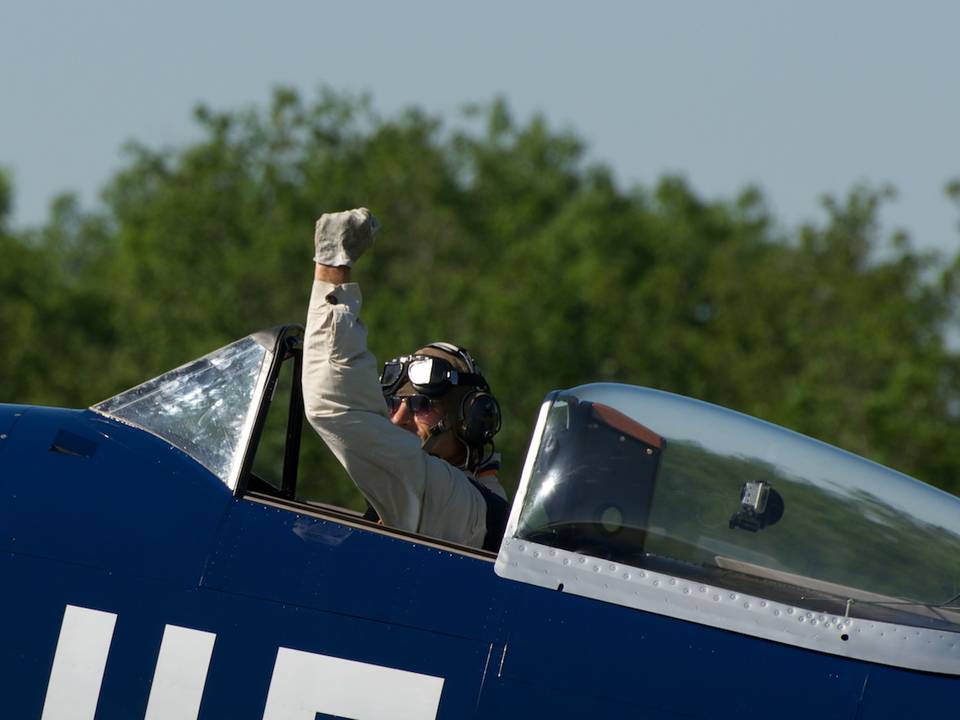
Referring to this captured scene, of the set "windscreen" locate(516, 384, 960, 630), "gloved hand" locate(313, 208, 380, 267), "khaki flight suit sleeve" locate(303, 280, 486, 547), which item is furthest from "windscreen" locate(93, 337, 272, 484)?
"windscreen" locate(516, 384, 960, 630)

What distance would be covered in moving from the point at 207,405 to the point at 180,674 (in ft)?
2.93

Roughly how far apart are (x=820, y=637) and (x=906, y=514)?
58 cm

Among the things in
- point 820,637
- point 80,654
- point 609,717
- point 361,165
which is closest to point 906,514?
point 820,637

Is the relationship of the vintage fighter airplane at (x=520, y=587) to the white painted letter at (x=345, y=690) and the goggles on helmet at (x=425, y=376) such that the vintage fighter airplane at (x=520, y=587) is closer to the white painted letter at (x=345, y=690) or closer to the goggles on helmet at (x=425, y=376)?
the white painted letter at (x=345, y=690)

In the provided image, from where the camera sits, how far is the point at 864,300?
37438mm

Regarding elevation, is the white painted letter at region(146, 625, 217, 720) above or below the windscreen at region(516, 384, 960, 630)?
below

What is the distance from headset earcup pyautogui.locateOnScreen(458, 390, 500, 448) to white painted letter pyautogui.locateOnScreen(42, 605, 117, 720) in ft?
5.10

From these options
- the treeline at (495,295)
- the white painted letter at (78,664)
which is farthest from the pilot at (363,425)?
the treeline at (495,295)

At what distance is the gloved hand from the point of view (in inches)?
174

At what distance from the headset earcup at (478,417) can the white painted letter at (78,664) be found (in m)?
1.55

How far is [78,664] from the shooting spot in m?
4.07

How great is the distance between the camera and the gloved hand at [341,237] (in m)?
4.41

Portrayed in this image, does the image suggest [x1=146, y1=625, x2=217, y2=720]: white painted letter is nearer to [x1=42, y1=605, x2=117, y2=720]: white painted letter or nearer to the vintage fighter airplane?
the vintage fighter airplane

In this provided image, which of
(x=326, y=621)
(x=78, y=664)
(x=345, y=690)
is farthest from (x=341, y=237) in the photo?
(x=78, y=664)
